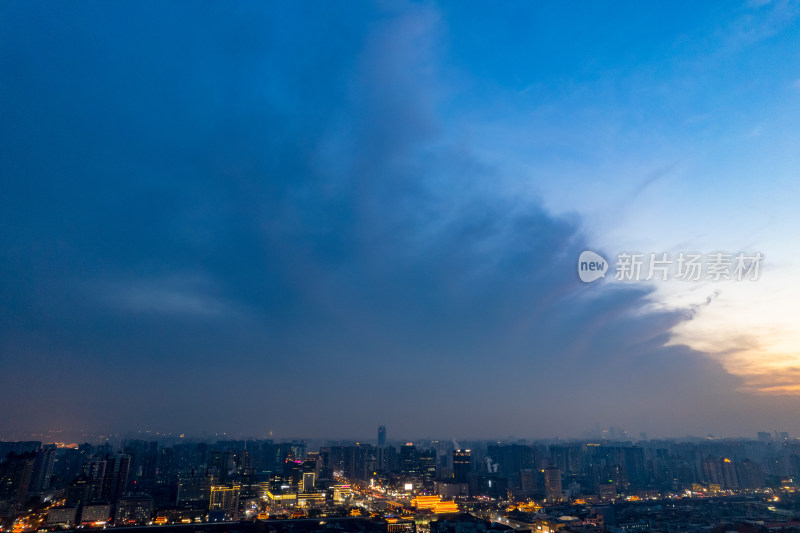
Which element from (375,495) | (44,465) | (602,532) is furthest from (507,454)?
(44,465)

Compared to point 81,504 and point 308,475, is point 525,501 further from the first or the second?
point 81,504

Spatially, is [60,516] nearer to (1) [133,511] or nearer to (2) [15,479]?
(1) [133,511]

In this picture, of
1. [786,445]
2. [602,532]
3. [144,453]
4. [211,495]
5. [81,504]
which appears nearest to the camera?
[602,532]

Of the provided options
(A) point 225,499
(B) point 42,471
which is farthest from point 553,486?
(B) point 42,471

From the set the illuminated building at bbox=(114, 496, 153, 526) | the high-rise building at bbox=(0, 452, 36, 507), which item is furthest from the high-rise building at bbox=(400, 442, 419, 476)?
the high-rise building at bbox=(0, 452, 36, 507)

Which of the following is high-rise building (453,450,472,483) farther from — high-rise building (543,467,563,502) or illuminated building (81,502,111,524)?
illuminated building (81,502,111,524)

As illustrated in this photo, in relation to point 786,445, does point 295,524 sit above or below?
below

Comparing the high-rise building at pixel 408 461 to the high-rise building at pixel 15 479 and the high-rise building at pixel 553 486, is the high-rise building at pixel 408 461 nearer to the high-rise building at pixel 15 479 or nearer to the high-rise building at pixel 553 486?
the high-rise building at pixel 553 486
